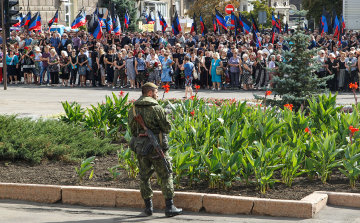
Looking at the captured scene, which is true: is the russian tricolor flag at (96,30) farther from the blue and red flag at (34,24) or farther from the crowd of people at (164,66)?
the blue and red flag at (34,24)

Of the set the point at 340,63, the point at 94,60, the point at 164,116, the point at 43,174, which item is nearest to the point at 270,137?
the point at 164,116

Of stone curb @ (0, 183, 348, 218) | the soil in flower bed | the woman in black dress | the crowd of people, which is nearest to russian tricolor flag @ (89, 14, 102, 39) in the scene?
the crowd of people

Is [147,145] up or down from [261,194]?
up

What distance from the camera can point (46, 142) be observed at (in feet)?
37.4

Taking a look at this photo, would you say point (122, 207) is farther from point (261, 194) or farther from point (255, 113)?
point (255, 113)

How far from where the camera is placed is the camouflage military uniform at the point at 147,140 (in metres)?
8.44

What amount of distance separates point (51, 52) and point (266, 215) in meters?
21.6

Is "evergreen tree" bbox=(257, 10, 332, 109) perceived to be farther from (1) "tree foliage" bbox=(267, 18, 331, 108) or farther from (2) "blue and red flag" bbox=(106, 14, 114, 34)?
(2) "blue and red flag" bbox=(106, 14, 114, 34)

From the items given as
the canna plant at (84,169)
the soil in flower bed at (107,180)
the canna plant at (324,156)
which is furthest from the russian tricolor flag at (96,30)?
the canna plant at (324,156)

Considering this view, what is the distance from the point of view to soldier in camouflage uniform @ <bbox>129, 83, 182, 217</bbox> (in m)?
8.43

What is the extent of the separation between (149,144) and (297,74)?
7352 millimetres

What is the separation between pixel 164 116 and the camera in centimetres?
848

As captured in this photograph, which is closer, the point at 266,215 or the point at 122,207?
the point at 266,215

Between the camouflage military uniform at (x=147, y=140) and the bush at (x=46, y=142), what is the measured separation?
2915mm
